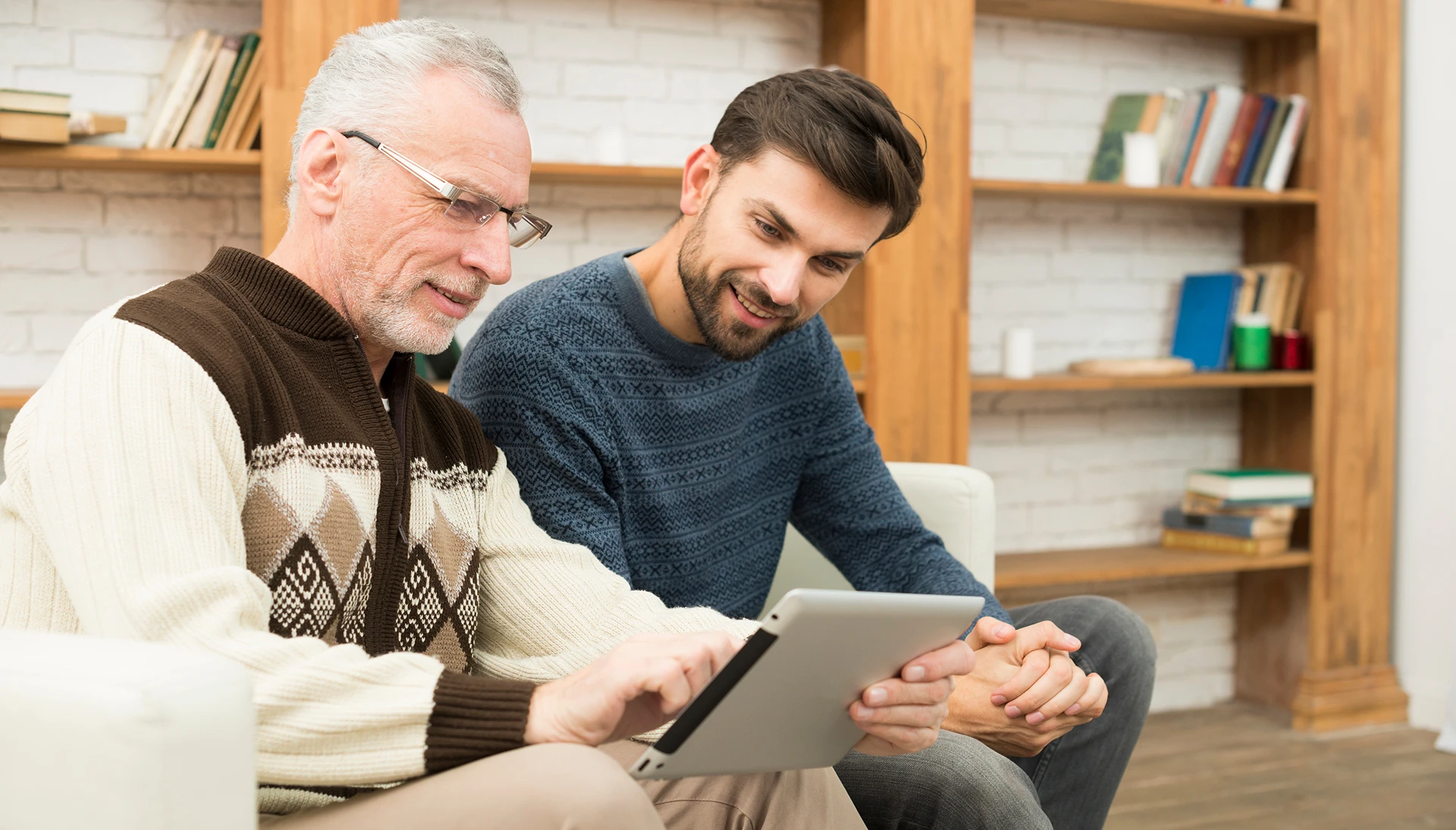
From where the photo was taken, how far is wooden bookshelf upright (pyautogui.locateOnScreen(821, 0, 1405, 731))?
2.89 m

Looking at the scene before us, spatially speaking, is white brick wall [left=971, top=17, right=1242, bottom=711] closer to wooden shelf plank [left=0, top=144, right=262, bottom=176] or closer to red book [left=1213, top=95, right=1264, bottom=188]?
red book [left=1213, top=95, right=1264, bottom=188]

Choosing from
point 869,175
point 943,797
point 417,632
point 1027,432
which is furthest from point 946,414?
point 417,632

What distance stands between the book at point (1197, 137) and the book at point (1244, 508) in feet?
2.78

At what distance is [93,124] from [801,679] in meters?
2.00

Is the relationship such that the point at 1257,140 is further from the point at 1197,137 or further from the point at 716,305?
the point at 716,305

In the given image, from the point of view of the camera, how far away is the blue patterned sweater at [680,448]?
1.45m

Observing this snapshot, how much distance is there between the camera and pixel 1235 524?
3.26 meters

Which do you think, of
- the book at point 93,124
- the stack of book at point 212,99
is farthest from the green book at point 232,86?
the book at point 93,124

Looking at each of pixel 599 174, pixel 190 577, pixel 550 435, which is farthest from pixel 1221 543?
pixel 190 577

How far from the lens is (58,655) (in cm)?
78

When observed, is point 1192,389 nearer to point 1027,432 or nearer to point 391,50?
point 1027,432

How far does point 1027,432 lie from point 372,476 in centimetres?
254

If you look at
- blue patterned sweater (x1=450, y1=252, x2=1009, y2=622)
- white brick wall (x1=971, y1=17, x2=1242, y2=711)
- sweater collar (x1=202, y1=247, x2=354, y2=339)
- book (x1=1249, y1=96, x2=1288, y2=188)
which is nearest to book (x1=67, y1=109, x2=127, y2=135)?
blue patterned sweater (x1=450, y1=252, x2=1009, y2=622)

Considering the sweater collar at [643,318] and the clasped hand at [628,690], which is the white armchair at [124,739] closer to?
the clasped hand at [628,690]
